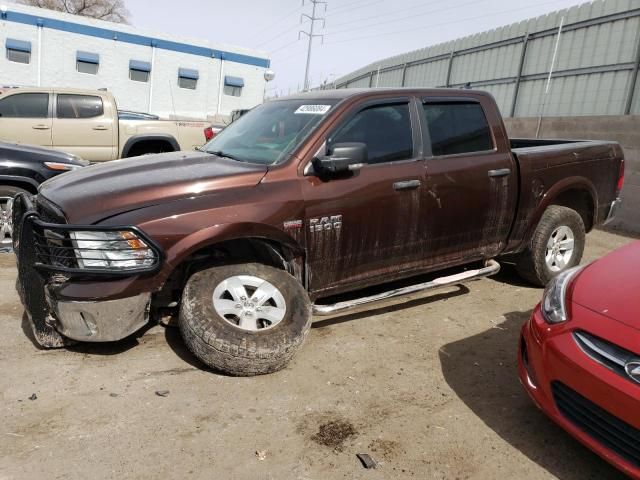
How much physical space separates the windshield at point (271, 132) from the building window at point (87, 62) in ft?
76.8

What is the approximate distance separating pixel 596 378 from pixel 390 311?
2.20 m

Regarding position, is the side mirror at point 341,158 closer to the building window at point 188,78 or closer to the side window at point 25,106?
the side window at point 25,106

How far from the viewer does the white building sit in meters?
22.6

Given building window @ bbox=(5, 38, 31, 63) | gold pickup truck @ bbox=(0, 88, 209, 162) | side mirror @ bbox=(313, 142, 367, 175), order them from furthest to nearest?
building window @ bbox=(5, 38, 31, 63) → gold pickup truck @ bbox=(0, 88, 209, 162) → side mirror @ bbox=(313, 142, 367, 175)

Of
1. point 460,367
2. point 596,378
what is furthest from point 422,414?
point 596,378

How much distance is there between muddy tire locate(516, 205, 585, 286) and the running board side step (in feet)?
1.79

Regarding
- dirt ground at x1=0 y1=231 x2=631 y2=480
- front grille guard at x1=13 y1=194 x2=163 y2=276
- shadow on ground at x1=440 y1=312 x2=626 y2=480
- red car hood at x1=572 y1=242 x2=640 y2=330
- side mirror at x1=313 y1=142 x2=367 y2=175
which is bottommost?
dirt ground at x1=0 y1=231 x2=631 y2=480

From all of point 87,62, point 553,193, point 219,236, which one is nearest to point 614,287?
point 219,236

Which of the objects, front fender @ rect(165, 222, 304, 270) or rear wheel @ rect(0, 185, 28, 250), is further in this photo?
rear wheel @ rect(0, 185, 28, 250)

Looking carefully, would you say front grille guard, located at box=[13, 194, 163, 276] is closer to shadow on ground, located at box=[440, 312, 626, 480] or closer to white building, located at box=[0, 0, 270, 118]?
shadow on ground, located at box=[440, 312, 626, 480]

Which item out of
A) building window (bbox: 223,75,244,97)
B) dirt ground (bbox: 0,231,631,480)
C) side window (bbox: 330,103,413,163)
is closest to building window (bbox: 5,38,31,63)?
building window (bbox: 223,75,244,97)

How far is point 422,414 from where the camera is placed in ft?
9.53

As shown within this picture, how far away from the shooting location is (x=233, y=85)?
28.2 meters

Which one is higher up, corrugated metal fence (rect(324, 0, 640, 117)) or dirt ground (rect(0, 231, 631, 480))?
corrugated metal fence (rect(324, 0, 640, 117))
